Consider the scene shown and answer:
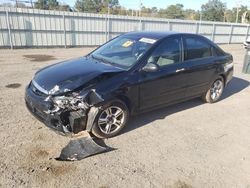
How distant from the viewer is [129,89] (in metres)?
3.90

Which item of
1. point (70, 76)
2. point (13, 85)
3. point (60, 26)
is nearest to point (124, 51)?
point (70, 76)

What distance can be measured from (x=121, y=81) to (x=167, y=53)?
4.19 ft

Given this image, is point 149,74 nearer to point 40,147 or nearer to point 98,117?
point 98,117

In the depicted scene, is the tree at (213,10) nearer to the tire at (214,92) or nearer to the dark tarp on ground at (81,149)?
the tire at (214,92)

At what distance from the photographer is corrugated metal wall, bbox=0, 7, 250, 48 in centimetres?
1343

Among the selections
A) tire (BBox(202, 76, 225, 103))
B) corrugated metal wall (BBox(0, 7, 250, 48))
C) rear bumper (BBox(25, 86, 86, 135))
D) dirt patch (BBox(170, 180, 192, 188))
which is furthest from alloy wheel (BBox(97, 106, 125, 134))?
corrugated metal wall (BBox(0, 7, 250, 48))

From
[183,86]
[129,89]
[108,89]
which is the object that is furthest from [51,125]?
[183,86]

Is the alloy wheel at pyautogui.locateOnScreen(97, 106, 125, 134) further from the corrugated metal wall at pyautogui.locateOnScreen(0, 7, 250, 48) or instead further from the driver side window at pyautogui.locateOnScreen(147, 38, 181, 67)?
the corrugated metal wall at pyautogui.locateOnScreen(0, 7, 250, 48)

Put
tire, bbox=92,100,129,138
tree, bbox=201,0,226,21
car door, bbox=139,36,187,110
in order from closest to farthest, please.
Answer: tire, bbox=92,100,129,138 → car door, bbox=139,36,187,110 → tree, bbox=201,0,226,21

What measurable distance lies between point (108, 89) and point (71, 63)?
1.18m

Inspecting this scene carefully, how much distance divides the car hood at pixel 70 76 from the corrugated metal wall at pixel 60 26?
36.1 ft

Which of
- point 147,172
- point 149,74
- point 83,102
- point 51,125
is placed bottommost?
point 147,172

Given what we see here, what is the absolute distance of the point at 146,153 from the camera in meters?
3.54

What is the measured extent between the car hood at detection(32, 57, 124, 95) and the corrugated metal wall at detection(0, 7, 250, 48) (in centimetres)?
1101
